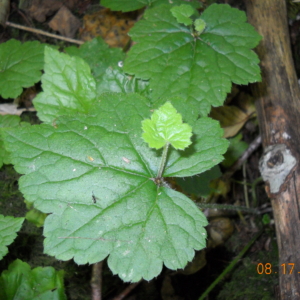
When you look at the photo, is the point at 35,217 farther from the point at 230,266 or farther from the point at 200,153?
the point at 230,266

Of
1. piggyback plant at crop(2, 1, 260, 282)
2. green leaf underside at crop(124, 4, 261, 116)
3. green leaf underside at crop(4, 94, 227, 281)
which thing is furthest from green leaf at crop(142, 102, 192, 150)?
green leaf underside at crop(124, 4, 261, 116)

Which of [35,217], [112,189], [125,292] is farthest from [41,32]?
[125,292]

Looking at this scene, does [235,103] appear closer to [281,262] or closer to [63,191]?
[281,262]

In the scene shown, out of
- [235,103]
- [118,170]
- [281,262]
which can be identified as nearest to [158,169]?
[118,170]

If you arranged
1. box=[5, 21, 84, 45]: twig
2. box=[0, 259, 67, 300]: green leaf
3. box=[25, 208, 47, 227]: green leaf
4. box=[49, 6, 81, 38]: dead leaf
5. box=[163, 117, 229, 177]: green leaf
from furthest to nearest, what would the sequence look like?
box=[49, 6, 81, 38]: dead leaf
box=[5, 21, 84, 45]: twig
box=[25, 208, 47, 227]: green leaf
box=[0, 259, 67, 300]: green leaf
box=[163, 117, 229, 177]: green leaf

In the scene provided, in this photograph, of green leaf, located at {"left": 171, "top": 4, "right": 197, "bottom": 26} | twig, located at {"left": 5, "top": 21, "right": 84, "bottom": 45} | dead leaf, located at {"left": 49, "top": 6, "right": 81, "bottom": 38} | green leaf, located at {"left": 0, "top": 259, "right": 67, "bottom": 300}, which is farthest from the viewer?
dead leaf, located at {"left": 49, "top": 6, "right": 81, "bottom": 38}

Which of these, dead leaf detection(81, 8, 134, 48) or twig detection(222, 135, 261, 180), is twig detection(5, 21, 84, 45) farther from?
twig detection(222, 135, 261, 180)

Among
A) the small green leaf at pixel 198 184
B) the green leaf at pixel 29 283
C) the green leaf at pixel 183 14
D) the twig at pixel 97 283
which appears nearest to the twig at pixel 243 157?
the small green leaf at pixel 198 184
